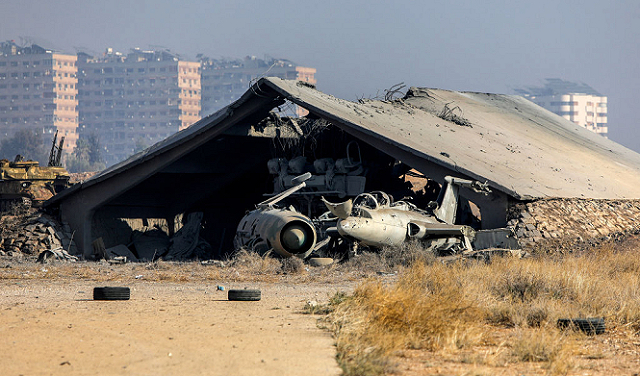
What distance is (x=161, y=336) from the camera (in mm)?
11219

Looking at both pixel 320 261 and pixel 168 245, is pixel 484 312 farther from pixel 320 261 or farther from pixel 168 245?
pixel 168 245

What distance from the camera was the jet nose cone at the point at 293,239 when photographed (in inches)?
918

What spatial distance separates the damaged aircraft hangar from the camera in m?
26.3

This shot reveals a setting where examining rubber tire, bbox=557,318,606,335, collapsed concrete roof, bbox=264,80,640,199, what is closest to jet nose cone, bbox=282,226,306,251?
collapsed concrete roof, bbox=264,80,640,199

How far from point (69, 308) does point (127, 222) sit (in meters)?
19.1

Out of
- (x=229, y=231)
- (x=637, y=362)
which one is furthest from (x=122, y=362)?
(x=229, y=231)

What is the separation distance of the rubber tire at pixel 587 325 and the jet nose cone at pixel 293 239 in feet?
37.2

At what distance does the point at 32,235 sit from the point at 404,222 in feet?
47.3

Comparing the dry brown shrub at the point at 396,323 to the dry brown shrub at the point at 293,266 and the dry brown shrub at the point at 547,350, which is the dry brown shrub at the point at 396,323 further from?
the dry brown shrub at the point at 293,266

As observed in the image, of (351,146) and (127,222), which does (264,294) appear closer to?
(351,146)

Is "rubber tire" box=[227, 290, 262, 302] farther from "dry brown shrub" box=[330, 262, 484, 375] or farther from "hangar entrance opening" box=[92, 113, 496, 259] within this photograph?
"hangar entrance opening" box=[92, 113, 496, 259]

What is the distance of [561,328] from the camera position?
12734mm

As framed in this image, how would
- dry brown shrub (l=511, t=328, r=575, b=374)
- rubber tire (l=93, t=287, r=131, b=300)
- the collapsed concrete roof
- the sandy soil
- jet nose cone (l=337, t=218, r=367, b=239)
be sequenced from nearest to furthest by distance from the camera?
the sandy soil, dry brown shrub (l=511, t=328, r=575, b=374), rubber tire (l=93, t=287, r=131, b=300), jet nose cone (l=337, t=218, r=367, b=239), the collapsed concrete roof

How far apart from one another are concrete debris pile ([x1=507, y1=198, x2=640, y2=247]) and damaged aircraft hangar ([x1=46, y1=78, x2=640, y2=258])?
0.05 m
